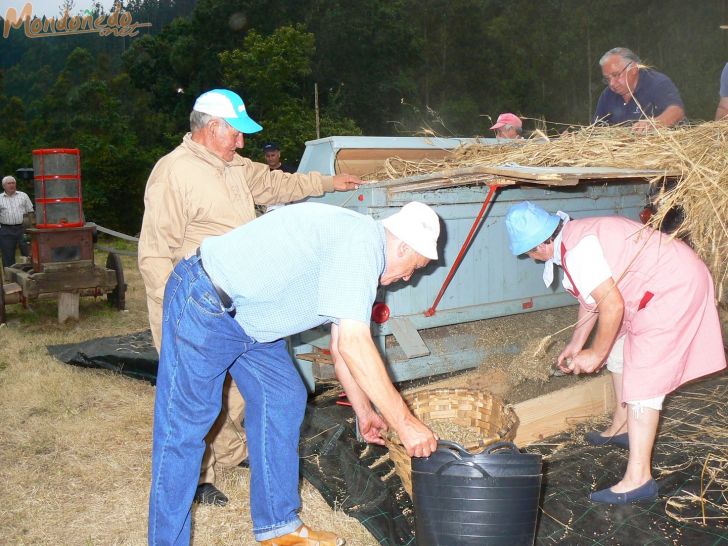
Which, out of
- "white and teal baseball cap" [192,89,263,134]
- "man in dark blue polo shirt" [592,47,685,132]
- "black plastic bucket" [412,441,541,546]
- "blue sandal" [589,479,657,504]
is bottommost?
"blue sandal" [589,479,657,504]

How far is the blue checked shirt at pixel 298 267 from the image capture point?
2.38 m

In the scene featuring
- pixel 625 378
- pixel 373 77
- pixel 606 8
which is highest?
pixel 606 8

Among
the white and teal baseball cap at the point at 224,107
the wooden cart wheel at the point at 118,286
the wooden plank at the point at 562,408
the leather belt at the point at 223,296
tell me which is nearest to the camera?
the leather belt at the point at 223,296

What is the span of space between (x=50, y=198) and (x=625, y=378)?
770cm

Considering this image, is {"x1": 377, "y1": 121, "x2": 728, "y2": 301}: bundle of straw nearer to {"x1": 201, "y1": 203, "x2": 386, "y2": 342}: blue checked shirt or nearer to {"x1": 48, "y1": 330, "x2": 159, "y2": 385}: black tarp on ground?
{"x1": 201, "y1": 203, "x2": 386, "y2": 342}: blue checked shirt

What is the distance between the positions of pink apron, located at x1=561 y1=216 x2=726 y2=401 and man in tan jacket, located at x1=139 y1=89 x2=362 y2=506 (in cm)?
188

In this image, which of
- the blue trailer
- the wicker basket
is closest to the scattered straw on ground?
the blue trailer

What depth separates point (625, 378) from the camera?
3.46 metres

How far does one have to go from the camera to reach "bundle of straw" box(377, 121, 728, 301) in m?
3.53

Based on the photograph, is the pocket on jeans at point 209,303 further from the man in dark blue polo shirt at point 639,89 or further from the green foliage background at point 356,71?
the green foliage background at point 356,71

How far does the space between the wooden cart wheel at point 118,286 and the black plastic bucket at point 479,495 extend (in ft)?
25.4

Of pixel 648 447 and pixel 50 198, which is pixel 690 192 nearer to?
pixel 648 447

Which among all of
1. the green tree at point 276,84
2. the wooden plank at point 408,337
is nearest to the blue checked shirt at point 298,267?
the wooden plank at point 408,337

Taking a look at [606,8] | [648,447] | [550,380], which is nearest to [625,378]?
[648,447]
